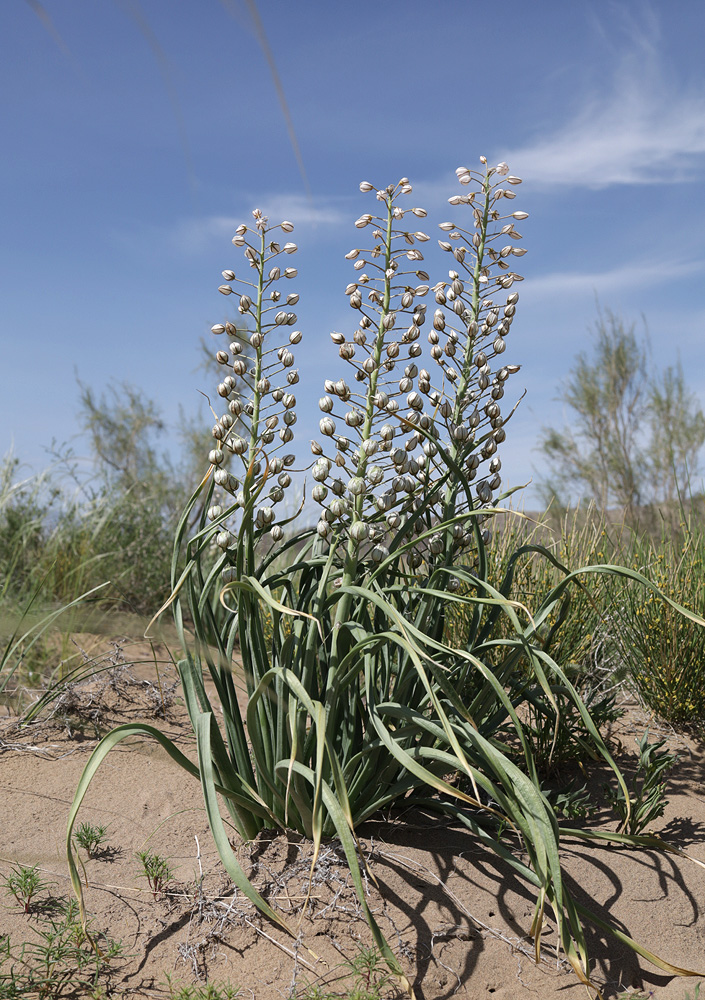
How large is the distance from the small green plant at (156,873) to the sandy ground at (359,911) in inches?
1.3

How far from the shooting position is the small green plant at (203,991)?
6.72ft

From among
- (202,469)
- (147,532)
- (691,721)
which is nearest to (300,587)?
(691,721)

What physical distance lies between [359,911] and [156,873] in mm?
679

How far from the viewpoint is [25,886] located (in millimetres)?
2479

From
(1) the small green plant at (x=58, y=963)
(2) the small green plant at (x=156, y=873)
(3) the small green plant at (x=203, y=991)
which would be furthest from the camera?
(2) the small green plant at (x=156, y=873)

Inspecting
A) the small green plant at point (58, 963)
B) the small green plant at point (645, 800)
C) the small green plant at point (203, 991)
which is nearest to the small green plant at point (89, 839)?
the small green plant at point (58, 963)

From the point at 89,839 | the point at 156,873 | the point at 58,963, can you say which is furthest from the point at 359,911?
the point at 89,839

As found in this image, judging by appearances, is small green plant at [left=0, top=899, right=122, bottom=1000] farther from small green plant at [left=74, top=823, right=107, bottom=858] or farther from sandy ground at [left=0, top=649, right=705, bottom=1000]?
small green plant at [left=74, top=823, right=107, bottom=858]

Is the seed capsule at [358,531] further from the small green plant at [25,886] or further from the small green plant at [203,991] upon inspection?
the small green plant at [25,886]

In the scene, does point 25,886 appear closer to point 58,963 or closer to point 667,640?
point 58,963

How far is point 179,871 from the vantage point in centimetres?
258

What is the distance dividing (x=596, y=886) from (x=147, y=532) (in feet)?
18.7

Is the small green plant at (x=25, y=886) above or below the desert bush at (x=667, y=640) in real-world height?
below

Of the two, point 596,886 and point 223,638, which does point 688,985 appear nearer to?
point 596,886
